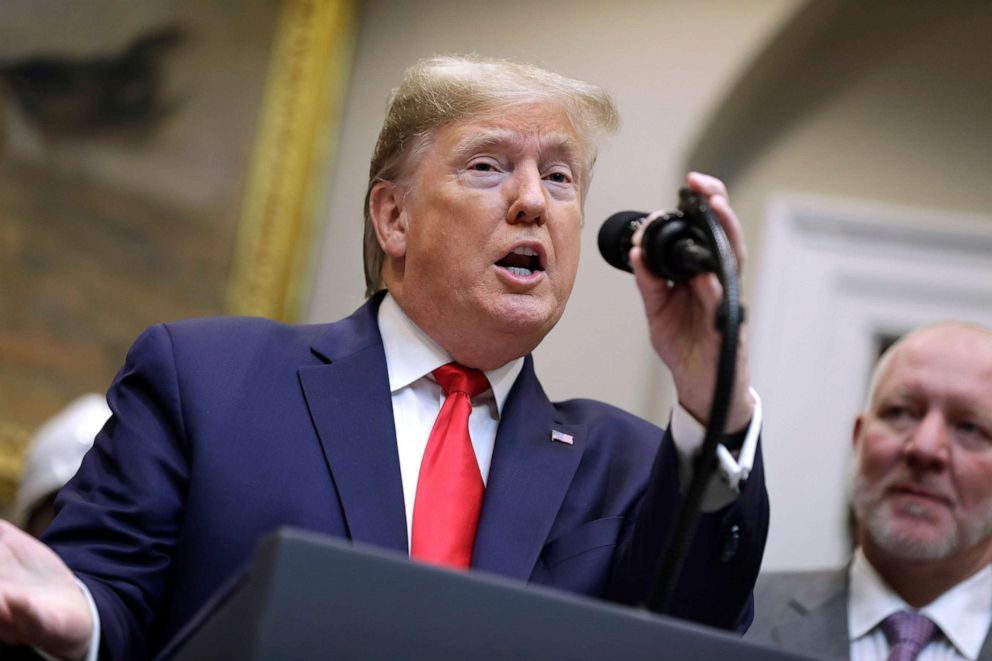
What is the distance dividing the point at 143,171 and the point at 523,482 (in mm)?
3461

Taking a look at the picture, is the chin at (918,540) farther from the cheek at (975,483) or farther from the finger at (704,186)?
the finger at (704,186)

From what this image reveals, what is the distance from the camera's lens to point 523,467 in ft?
7.40

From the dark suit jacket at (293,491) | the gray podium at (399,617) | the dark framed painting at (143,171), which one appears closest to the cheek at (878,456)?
the dark suit jacket at (293,491)

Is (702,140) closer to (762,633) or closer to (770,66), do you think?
(770,66)

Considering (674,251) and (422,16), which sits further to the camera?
(422,16)

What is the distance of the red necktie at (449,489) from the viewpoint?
2145 mm

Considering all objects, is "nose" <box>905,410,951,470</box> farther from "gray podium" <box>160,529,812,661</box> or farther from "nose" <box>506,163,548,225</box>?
"gray podium" <box>160,529,812,661</box>

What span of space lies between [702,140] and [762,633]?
255 cm

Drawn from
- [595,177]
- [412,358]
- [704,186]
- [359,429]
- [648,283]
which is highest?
[595,177]

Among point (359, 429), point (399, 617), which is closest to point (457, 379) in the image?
point (359, 429)

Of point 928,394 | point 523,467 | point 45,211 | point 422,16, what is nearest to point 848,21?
point 422,16

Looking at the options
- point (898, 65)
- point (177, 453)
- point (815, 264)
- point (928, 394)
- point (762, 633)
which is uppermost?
point (898, 65)

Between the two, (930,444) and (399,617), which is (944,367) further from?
(399,617)

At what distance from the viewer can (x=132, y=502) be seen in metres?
2.07
